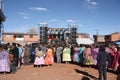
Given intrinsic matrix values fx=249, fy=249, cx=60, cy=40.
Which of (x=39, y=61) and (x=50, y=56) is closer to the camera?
(x=39, y=61)

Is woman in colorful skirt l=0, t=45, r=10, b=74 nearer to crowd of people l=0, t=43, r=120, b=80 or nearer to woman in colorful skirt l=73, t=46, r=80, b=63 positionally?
crowd of people l=0, t=43, r=120, b=80

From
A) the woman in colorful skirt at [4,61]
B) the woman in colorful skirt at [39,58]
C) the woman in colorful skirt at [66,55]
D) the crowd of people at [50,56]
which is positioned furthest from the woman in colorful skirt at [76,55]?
the woman in colorful skirt at [4,61]

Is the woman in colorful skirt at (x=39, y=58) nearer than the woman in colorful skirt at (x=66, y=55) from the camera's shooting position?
Yes

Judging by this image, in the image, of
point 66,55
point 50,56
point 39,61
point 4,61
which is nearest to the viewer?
point 4,61

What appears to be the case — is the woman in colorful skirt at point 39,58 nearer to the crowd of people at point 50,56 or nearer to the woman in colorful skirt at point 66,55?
the crowd of people at point 50,56

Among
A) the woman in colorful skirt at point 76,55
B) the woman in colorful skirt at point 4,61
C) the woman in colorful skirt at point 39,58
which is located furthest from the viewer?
the woman in colorful skirt at point 76,55

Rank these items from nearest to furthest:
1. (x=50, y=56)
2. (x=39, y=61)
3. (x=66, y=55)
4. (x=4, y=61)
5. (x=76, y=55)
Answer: (x=4, y=61) → (x=39, y=61) → (x=50, y=56) → (x=76, y=55) → (x=66, y=55)

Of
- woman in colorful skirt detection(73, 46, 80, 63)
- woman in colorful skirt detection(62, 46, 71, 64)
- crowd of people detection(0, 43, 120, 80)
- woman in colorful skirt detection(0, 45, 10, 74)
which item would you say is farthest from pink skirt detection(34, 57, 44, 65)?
woman in colorful skirt detection(0, 45, 10, 74)

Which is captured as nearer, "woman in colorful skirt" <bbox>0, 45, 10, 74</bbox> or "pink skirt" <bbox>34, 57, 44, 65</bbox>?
"woman in colorful skirt" <bbox>0, 45, 10, 74</bbox>

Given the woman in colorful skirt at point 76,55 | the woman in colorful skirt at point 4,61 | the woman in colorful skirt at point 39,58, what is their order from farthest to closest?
the woman in colorful skirt at point 76,55 < the woman in colorful skirt at point 39,58 < the woman in colorful skirt at point 4,61

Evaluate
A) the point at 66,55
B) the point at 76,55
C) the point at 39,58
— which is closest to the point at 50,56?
the point at 39,58

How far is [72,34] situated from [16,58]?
44.8 feet

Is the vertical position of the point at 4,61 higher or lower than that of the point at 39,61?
higher

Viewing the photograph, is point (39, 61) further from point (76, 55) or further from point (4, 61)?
point (4, 61)
